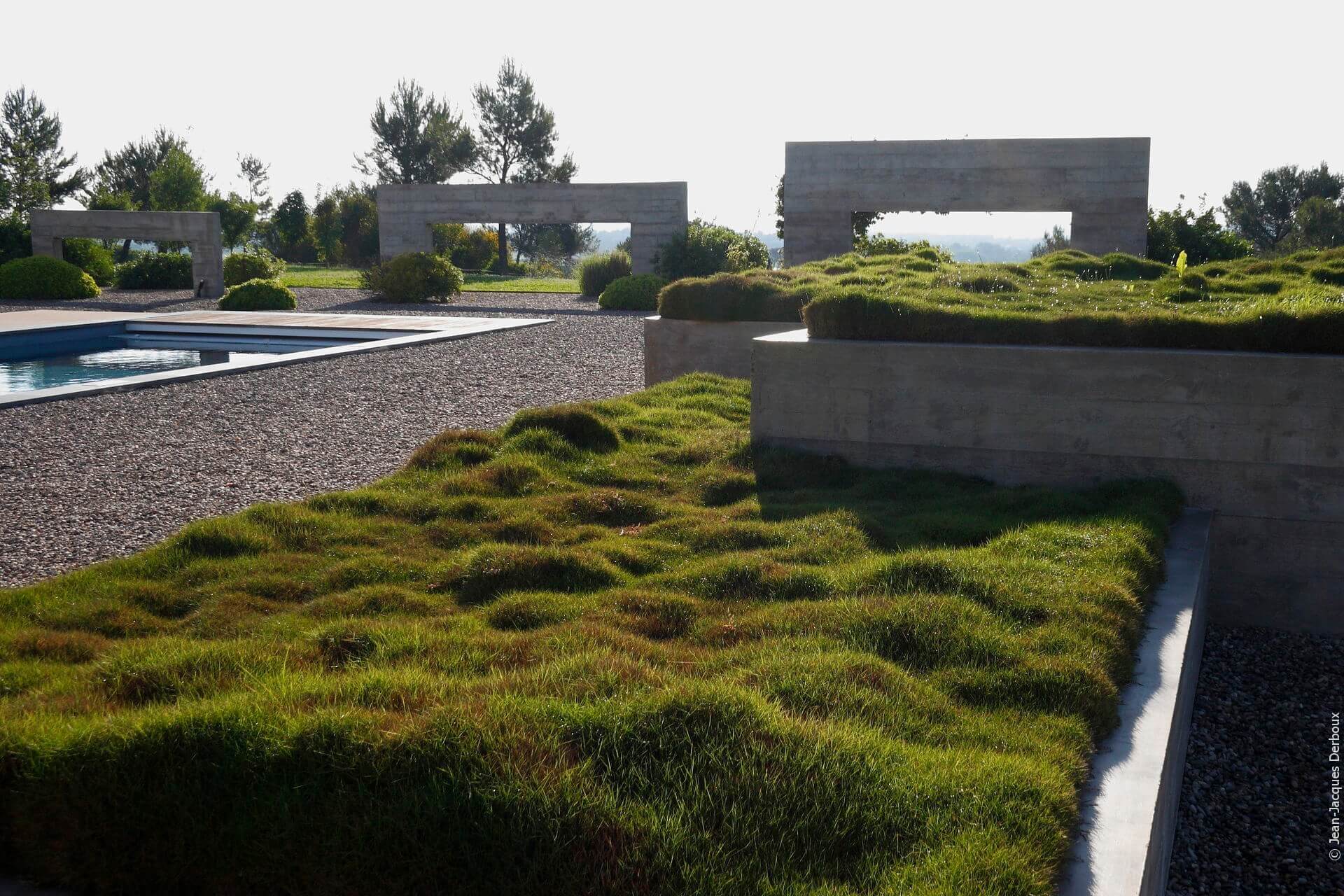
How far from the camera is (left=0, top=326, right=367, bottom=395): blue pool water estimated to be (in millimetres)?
13492

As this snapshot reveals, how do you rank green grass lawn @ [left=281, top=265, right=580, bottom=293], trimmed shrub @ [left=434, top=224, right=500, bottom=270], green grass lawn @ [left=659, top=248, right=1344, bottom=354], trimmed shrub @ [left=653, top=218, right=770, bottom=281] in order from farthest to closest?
trimmed shrub @ [left=434, top=224, right=500, bottom=270] < green grass lawn @ [left=281, top=265, right=580, bottom=293] < trimmed shrub @ [left=653, top=218, right=770, bottom=281] < green grass lawn @ [left=659, top=248, right=1344, bottom=354]

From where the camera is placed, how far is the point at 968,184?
1961 cm

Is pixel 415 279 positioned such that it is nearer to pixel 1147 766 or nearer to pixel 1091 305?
pixel 1091 305

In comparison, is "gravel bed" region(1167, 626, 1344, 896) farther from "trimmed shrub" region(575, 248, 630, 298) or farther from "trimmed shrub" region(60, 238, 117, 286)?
"trimmed shrub" region(60, 238, 117, 286)

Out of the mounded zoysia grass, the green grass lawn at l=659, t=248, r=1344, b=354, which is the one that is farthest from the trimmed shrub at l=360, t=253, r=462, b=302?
the mounded zoysia grass

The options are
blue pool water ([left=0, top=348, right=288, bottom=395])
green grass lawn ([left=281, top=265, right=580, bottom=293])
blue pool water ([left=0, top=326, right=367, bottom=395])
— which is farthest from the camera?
green grass lawn ([left=281, top=265, right=580, bottom=293])

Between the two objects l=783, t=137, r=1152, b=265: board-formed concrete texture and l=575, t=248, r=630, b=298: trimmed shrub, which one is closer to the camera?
l=783, t=137, r=1152, b=265: board-formed concrete texture

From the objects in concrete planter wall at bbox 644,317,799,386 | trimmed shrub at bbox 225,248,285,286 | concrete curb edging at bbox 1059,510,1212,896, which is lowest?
concrete curb edging at bbox 1059,510,1212,896

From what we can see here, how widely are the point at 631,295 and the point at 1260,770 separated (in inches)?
659

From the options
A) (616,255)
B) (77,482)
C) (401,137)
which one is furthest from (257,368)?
(401,137)

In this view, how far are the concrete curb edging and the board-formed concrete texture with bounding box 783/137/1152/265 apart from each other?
1551cm

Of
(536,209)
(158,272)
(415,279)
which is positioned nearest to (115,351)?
(415,279)

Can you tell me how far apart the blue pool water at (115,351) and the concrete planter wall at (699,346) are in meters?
5.63

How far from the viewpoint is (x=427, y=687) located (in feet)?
9.90
